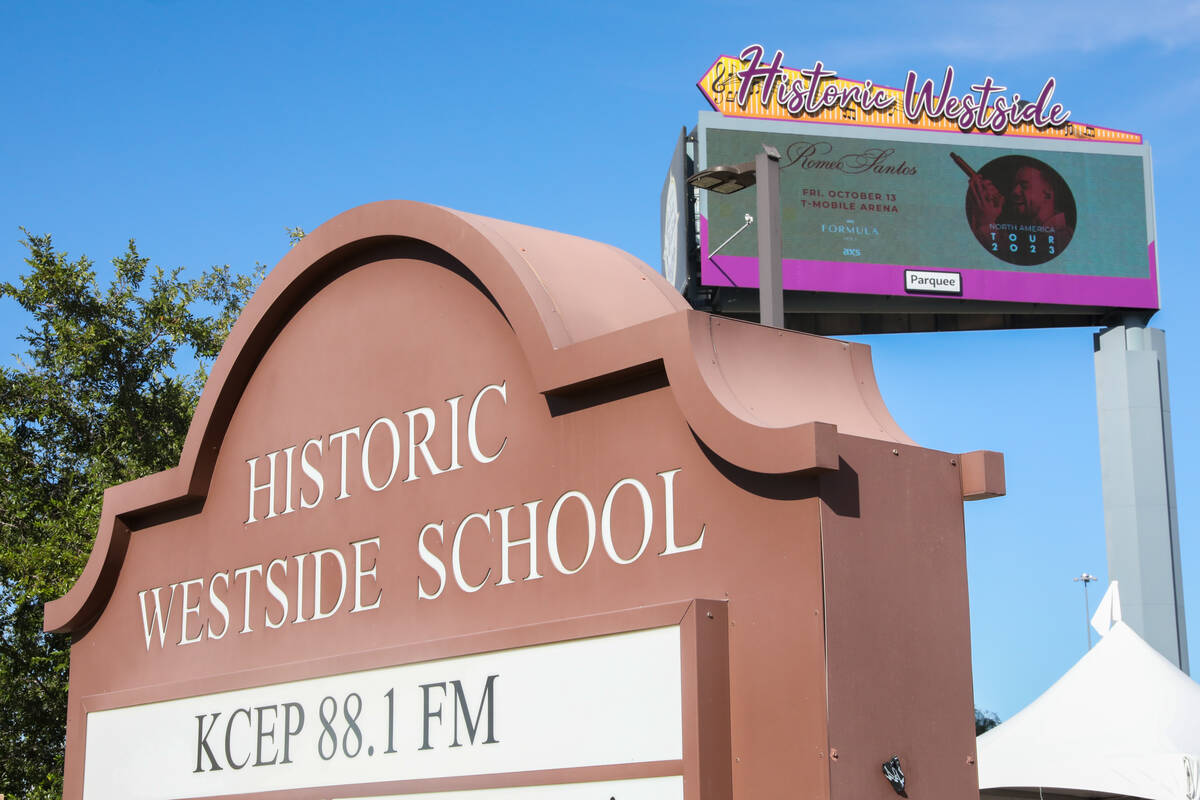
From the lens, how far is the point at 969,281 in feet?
91.1

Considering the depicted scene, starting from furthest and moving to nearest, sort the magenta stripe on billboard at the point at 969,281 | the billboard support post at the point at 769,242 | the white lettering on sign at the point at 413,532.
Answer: the magenta stripe on billboard at the point at 969,281 → the billboard support post at the point at 769,242 → the white lettering on sign at the point at 413,532

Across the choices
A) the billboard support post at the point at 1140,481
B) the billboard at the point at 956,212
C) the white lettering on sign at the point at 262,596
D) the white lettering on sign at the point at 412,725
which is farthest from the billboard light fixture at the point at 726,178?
the billboard support post at the point at 1140,481

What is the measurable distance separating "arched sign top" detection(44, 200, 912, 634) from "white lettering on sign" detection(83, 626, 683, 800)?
84 centimetres

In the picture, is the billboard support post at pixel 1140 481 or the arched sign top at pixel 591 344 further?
the billboard support post at pixel 1140 481

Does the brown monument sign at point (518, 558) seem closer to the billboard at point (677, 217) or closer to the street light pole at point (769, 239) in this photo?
the street light pole at point (769, 239)

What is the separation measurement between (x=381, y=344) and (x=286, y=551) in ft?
3.97

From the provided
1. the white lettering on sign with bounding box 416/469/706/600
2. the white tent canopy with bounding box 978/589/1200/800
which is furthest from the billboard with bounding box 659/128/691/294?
the white lettering on sign with bounding box 416/469/706/600

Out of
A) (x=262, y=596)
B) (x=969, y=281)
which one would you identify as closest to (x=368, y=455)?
(x=262, y=596)

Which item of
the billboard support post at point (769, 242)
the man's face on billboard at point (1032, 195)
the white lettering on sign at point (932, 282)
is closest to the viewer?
the billboard support post at point (769, 242)

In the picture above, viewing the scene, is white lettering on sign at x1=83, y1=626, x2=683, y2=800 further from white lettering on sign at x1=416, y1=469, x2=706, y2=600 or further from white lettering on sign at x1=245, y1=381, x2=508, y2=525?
white lettering on sign at x1=245, y1=381, x2=508, y2=525

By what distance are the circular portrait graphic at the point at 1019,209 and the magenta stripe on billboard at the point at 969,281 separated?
0.52 m

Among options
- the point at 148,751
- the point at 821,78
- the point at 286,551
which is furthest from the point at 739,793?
the point at 821,78

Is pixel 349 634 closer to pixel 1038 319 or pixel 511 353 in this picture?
pixel 511 353

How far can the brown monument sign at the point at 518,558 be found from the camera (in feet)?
16.0
